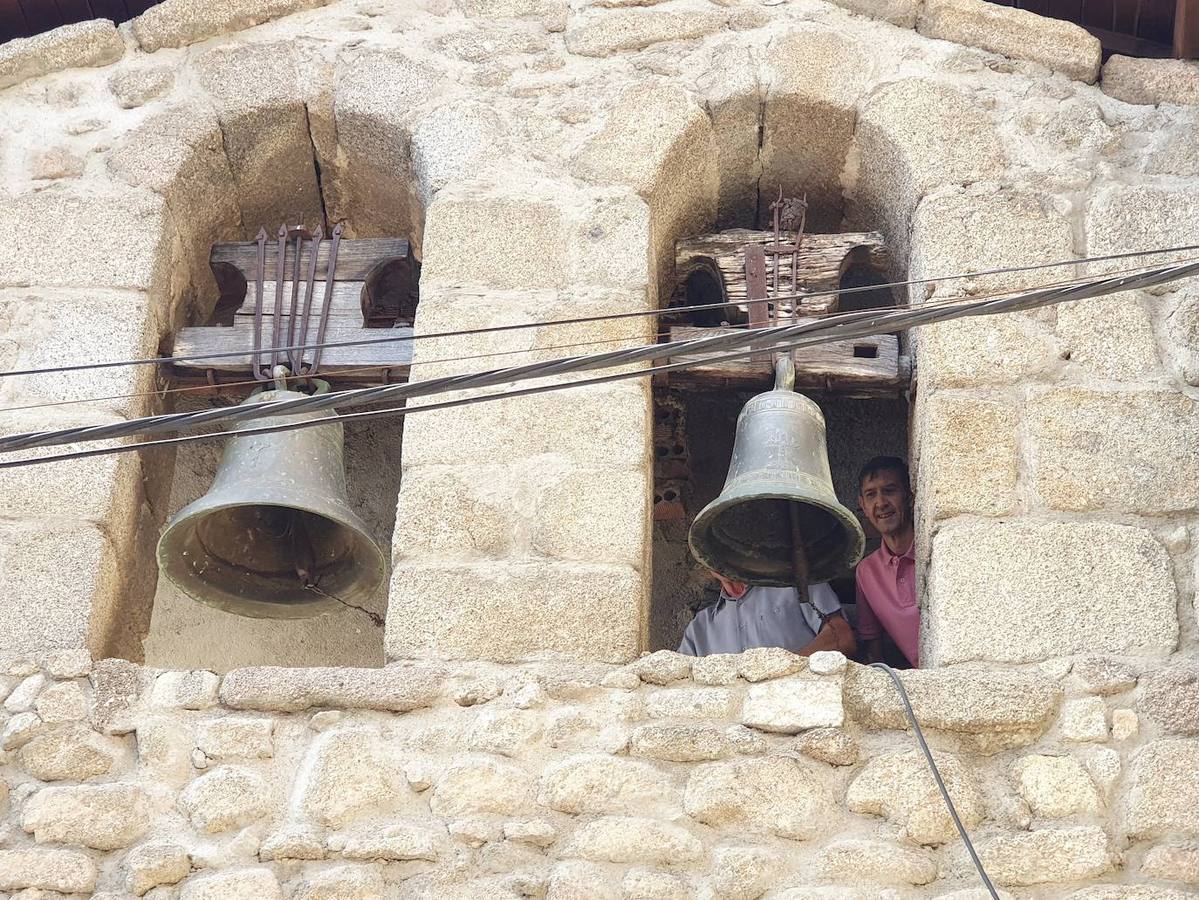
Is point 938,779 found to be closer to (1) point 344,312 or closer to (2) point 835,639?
(2) point 835,639

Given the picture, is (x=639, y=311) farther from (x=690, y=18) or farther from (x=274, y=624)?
(x=274, y=624)

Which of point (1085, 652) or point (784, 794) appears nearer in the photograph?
point (784, 794)

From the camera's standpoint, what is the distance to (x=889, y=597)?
453 cm

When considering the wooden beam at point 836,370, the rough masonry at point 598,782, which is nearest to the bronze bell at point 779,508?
the wooden beam at point 836,370

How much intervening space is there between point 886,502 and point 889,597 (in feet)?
0.98

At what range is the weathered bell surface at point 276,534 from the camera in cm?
397

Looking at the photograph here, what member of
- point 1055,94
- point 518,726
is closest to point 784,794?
point 518,726

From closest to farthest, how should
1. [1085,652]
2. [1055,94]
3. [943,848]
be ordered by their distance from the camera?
[943,848] < [1085,652] < [1055,94]

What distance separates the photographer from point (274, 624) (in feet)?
17.0

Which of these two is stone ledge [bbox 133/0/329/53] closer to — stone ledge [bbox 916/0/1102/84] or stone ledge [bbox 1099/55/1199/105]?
stone ledge [bbox 916/0/1102/84]

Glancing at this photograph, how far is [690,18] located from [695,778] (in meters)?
2.31

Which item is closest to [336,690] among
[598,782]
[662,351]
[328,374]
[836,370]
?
[598,782]

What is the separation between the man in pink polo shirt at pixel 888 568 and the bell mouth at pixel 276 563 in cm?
121

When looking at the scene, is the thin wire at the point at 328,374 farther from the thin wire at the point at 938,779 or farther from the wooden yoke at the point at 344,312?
the thin wire at the point at 938,779
